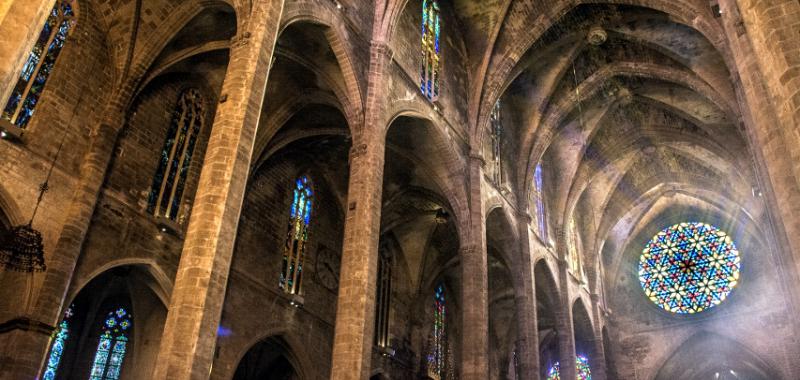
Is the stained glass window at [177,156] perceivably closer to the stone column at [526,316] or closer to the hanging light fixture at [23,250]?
the hanging light fixture at [23,250]

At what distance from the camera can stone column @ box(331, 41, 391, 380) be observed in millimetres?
9930

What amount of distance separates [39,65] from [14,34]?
640cm

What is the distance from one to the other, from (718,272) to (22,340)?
932 inches

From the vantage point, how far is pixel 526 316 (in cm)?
1730

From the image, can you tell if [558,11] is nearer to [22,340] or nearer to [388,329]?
[388,329]

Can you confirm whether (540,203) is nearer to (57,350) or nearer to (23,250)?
(57,350)

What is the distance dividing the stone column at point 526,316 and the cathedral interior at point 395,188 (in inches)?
3.4

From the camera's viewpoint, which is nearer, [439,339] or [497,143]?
[497,143]

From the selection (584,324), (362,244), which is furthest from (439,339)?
(362,244)

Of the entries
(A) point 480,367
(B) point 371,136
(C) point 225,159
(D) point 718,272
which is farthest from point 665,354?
(C) point 225,159

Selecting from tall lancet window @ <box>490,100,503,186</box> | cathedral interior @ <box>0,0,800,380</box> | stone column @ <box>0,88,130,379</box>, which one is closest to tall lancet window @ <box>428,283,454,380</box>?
cathedral interior @ <box>0,0,800,380</box>

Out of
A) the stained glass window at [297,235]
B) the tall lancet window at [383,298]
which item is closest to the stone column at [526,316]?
the tall lancet window at [383,298]

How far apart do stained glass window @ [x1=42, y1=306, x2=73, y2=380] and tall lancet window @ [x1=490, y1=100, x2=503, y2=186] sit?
11.4 metres

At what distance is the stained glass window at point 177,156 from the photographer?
509 inches
